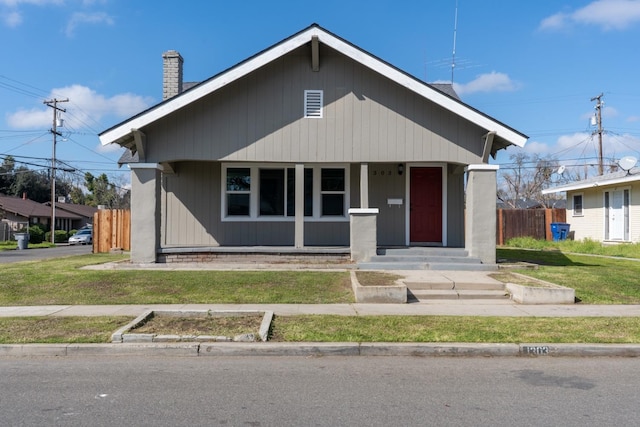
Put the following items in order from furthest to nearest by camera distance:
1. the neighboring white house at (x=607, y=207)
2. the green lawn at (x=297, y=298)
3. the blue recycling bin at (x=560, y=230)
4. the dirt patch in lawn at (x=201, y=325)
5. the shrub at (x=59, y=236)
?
the shrub at (x=59, y=236) < the blue recycling bin at (x=560, y=230) < the neighboring white house at (x=607, y=207) < the dirt patch in lawn at (x=201, y=325) < the green lawn at (x=297, y=298)

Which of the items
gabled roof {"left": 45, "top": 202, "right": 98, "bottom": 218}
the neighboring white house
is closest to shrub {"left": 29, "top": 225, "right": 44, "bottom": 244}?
gabled roof {"left": 45, "top": 202, "right": 98, "bottom": 218}

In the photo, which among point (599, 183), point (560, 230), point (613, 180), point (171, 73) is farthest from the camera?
point (560, 230)

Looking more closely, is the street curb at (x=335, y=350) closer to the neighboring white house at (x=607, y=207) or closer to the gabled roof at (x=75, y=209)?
the neighboring white house at (x=607, y=207)

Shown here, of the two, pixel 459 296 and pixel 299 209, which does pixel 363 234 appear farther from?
pixel 459 296

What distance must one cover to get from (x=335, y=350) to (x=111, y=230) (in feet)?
54.0

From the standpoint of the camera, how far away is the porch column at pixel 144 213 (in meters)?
12.8

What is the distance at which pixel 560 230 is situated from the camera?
81.9 ft

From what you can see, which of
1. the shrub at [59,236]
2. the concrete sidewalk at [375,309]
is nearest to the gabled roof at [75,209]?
the shrub at [59,236]

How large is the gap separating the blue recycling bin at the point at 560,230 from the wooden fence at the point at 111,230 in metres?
20.4

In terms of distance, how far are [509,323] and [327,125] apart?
24.3ft

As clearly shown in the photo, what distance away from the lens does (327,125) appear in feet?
43.4

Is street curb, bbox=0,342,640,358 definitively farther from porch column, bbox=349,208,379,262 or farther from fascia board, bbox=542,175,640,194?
fascia board, bbox=542,175,640,194

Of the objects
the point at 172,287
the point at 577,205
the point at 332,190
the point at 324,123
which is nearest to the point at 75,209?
the point at 332,190

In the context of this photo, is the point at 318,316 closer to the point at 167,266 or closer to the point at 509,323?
the point at 509,323
